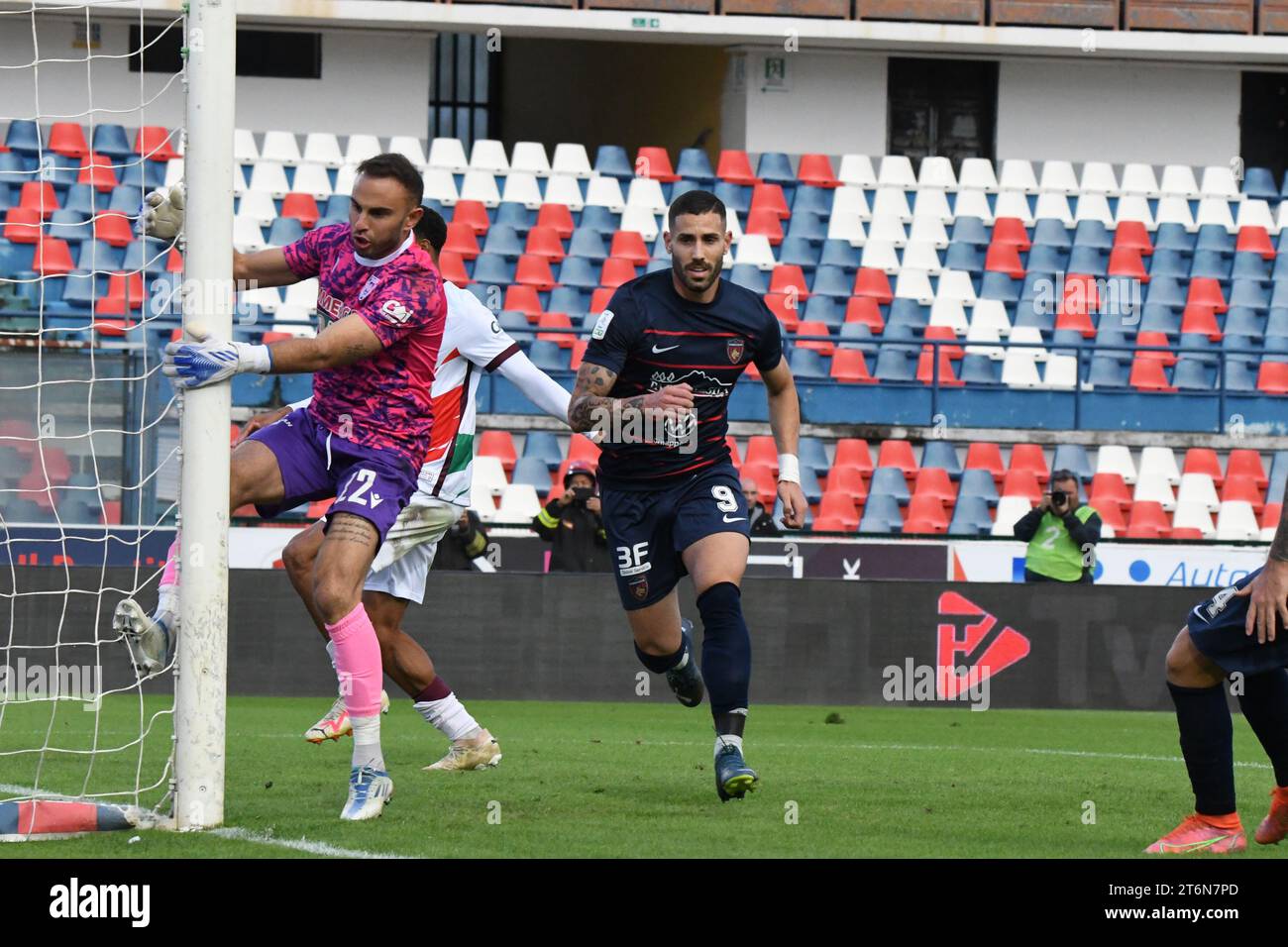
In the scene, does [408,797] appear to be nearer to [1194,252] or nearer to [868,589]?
[868,589]

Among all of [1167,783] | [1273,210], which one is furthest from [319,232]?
[1273,210]

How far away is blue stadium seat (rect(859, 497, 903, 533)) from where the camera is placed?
57.5 ft

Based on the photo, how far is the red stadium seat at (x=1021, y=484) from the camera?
18094 millimetres

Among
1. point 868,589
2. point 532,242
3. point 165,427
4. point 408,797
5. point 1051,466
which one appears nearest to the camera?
point 408,797

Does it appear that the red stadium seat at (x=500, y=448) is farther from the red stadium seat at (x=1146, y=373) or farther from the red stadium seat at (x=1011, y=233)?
the red stadium seat at (x=1011, y=233)

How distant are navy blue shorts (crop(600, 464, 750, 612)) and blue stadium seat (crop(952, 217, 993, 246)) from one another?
1477 cm

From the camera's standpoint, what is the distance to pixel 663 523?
721 cm

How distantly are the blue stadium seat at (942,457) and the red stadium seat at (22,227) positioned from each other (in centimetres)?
898

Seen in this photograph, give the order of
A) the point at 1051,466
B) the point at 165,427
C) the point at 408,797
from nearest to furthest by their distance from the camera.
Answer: the point at 408,797, the point at 165,427, the point at 1051,466

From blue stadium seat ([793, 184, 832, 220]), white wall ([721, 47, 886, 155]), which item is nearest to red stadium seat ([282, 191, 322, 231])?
blue stadium seat ([793, 184, 832, 220])

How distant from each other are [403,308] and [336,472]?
650mm

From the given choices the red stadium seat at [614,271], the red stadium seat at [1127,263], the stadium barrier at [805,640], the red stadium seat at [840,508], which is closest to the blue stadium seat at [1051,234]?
the red stadium seat at [1127,263]

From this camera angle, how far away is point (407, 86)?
2327 centimetres

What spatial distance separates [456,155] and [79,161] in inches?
163
